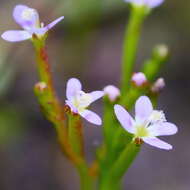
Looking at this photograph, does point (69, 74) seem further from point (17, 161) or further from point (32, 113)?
point (17, 161)

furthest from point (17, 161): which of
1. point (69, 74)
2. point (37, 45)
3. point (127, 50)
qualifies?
point (37, 45)

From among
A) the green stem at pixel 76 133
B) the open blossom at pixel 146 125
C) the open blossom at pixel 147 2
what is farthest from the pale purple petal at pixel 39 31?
the open blossom at pixel 147 2

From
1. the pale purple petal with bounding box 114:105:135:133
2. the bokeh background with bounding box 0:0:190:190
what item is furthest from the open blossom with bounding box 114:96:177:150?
the bokeh background with bounding box 0:0:190:190

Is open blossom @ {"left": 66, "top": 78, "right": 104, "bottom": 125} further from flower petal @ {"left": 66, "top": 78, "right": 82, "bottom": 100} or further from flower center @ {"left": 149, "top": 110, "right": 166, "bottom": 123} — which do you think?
flower center @ {"left": 149, "top": 110, "right": 166, "bottom": 123}

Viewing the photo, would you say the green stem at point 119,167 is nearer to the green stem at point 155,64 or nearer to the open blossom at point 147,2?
the green stem at point 155,64

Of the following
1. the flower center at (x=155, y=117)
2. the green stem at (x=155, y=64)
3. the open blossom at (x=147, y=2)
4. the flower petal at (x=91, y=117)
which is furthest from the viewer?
the open blossom at (x=147, y=2)

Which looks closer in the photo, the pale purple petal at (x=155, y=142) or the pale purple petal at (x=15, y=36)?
the pale purple petal at (x=155, y=142)
